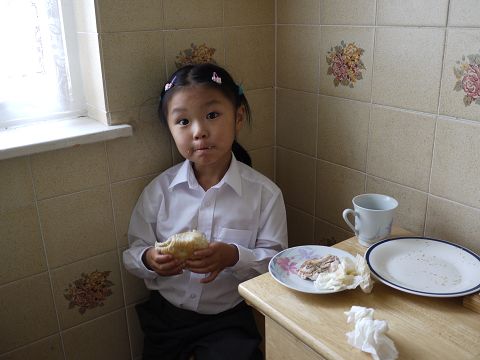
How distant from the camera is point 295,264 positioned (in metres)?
1.02

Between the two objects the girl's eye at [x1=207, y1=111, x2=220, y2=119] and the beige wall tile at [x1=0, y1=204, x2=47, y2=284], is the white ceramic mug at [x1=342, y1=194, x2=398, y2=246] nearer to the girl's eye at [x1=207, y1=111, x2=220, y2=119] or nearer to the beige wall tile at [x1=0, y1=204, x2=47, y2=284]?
the girl's eye at [x1=207, y1=111, x2=220, y2=119]

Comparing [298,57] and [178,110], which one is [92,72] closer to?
[178,110]

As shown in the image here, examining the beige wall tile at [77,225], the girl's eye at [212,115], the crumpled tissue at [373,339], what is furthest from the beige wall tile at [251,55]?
the crumpled tissue at [373,339]

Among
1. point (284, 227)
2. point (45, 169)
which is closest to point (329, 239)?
point (284, 227)

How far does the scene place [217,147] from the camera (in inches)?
47.1

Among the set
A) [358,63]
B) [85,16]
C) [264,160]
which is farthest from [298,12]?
[85,16]

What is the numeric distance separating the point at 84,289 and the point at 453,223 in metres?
0.94

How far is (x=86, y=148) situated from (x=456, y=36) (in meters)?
0.88

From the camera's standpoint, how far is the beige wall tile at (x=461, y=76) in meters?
0.97

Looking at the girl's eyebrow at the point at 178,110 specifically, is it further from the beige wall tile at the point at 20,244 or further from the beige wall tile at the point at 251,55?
the beige wall tile at the point at 20,244

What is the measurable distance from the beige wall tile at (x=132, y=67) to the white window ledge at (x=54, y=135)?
0.07m

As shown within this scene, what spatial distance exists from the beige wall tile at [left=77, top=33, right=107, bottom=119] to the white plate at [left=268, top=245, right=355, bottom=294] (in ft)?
1.91


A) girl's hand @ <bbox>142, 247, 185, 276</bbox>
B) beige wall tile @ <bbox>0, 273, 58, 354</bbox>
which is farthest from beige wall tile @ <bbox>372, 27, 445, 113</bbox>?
beige wall tile @ <bbox>0, 273, 58, 354</bbox>

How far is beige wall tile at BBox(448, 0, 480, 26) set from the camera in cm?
95
